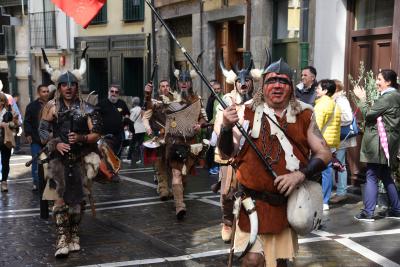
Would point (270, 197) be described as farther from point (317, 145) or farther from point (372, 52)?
point (372, 52)

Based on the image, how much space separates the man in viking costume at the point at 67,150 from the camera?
6.14 m

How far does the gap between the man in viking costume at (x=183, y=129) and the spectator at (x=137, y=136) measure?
5313mm

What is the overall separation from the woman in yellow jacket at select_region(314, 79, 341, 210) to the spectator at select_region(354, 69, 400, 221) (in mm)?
395

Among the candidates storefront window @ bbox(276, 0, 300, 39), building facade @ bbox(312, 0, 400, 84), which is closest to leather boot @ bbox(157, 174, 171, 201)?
building facade @ bbox(312, 0, 400, 84)

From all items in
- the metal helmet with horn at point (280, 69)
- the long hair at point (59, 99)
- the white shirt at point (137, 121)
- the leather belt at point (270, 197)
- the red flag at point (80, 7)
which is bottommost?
the white shirt at point (137, 121)

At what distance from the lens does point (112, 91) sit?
446 inches

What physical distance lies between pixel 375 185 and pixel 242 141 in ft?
12.6

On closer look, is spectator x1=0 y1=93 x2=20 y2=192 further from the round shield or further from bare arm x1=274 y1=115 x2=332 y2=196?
bare arm x1=274 y1=115 x2=332 y2=196

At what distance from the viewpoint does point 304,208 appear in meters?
4.02

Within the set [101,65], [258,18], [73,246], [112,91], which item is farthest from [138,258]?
[101,65]

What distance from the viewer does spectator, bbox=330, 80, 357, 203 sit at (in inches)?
332

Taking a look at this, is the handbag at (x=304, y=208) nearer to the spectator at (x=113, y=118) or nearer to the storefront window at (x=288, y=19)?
the spectator at (x=113, y=118)

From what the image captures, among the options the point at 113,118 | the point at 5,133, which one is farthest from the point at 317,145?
the point at 113,118

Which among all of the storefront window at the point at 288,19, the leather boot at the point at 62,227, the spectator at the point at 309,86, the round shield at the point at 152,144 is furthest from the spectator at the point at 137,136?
the leather boot at the point at 62,227
